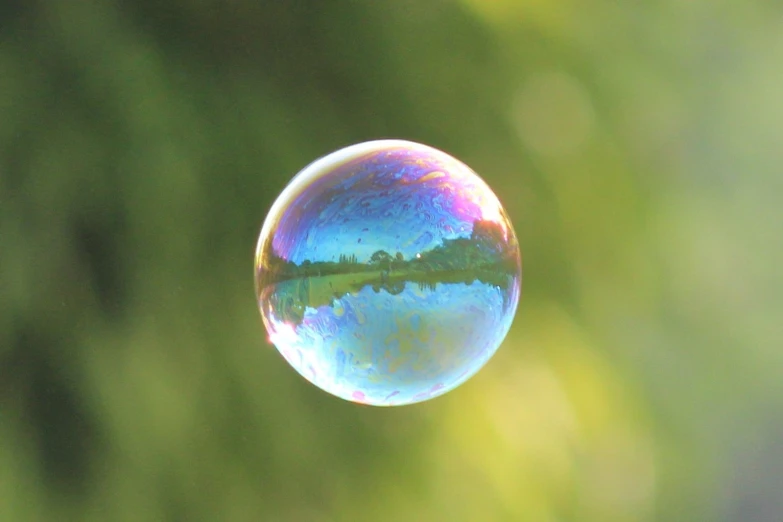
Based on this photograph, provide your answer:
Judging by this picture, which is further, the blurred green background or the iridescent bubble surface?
the blurred green background

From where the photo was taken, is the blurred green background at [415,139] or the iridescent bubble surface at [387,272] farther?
the blurred green background at [415,139]

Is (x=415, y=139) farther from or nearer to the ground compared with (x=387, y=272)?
farther from the ground

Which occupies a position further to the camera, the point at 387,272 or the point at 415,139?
the point at 415,139
